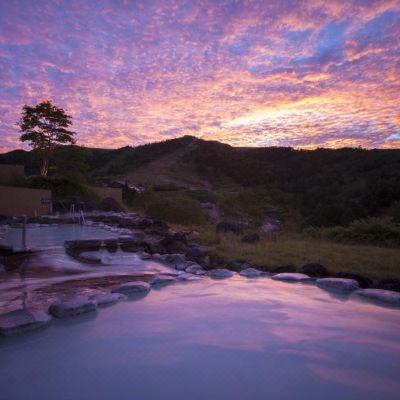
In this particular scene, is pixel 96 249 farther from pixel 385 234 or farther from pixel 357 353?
pixel 385 234

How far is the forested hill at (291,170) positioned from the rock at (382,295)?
12709 millimetres

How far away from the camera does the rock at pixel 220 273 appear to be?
19.1 ft

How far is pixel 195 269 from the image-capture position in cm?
617

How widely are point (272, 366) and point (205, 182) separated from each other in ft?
120

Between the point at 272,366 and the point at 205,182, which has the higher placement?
the point at 205,182

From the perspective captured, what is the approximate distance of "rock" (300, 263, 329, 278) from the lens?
18.8ft

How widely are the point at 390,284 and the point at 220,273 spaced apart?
2.37 m

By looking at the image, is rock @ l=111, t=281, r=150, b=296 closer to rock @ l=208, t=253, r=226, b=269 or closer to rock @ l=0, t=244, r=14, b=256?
rock @ l=208, t=253, r=226, b=269

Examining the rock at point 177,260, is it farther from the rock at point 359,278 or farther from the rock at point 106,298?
the rock at point 359,278

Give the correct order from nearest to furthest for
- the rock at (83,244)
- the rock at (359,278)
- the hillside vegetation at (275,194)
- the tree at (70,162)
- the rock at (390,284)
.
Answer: the rock at (390,284)
the rock at (359,278)
the rock at (83,244)
the hillside vegetation at (275,194)
the tree at (70,162)

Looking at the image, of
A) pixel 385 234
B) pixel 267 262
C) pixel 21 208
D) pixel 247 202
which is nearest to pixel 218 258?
pixel 267 262

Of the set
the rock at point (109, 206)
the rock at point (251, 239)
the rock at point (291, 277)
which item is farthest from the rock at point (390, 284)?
the rock at point (109, 206)

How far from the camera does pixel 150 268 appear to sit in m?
6.32

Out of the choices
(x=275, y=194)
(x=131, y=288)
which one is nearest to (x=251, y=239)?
(x=131, y=288)
